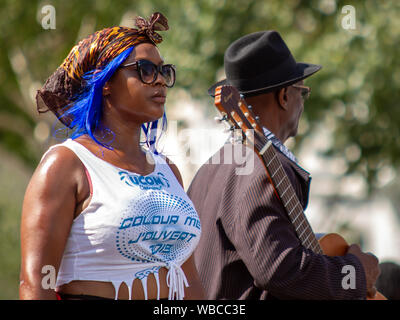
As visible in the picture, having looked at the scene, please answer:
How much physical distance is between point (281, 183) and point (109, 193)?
0.88 meters

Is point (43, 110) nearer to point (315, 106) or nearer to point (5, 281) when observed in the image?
point (315, 106)

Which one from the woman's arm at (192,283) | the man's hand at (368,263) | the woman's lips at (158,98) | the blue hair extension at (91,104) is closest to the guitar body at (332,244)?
the man's hand at (368,263)

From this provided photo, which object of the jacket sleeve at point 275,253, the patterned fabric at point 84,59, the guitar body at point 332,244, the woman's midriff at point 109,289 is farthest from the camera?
the guitar body at point 332,244

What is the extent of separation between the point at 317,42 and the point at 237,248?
19.8 feet

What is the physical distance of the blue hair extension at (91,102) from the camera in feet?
8.11

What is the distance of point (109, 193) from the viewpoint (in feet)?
7.53

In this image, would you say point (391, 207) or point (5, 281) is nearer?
point (391, 207)

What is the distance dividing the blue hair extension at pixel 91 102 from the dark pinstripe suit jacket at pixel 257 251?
0.71 m

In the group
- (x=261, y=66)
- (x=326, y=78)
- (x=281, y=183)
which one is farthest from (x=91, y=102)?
(x=326, y=78)

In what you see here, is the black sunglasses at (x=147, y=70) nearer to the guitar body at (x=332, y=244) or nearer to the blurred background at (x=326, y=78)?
the guitar body at (x=332, y=244)

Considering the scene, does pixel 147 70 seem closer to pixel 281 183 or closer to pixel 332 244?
pixel 281 183

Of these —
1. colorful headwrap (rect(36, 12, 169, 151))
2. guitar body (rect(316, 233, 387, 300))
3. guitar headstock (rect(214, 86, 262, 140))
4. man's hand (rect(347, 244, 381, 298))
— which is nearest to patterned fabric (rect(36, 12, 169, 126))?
colorful headwrap (rect(36, 12, 169, 151))
